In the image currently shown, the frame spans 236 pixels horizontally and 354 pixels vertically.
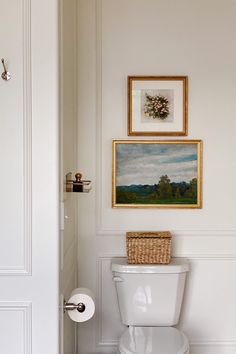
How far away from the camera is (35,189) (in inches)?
66.2

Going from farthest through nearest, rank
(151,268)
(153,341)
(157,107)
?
(157,107), (151,268), (153,341)

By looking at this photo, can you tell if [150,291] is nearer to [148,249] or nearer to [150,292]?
[150,292]

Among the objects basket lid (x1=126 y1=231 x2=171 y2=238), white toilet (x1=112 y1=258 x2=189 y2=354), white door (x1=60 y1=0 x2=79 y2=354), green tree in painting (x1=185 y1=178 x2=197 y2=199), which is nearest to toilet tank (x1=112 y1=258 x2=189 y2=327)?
white toilet (x1=112 y1=258 x2=189 y2=354)

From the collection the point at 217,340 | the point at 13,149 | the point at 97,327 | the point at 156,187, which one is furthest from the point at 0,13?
the point at 217,340

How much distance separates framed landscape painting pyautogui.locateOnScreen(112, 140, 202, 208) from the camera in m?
2.62

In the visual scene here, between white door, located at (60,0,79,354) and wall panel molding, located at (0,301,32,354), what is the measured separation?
0.90 ft

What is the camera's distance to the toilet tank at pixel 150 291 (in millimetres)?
2408

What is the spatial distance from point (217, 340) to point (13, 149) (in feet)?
5.81

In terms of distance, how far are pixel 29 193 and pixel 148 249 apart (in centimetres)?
97

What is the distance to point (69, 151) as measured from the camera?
2215mm

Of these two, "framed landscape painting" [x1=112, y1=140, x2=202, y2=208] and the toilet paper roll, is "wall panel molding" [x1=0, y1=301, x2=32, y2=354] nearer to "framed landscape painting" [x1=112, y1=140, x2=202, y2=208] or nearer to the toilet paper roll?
the toilet paper roll

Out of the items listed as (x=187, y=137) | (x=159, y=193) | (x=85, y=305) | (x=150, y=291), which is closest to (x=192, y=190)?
(x=159, y=193)

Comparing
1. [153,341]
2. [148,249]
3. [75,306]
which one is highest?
[148,249]

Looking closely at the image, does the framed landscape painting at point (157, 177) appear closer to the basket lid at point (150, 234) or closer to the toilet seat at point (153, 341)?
the basket lid at point (150, 234)
